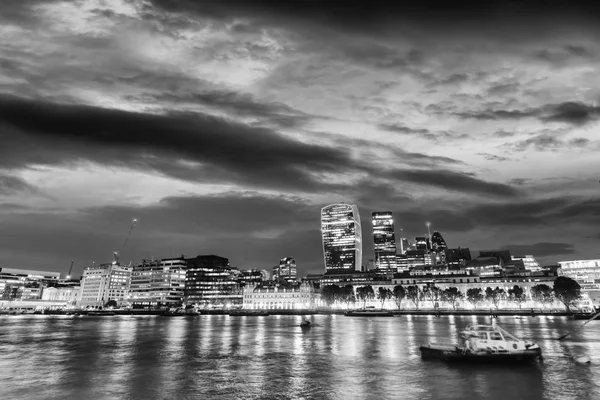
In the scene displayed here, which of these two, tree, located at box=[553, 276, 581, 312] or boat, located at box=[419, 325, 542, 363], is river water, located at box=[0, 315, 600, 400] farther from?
tree, located at box=[553, 276, 581, 312]

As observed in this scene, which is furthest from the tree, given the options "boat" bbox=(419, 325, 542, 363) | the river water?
"boat" bbox=(419, 325, 542, 363)

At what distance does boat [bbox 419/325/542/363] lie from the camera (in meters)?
47.0

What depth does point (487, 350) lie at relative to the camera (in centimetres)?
4778

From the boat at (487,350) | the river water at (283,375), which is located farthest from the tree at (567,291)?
the boat at (487,350)

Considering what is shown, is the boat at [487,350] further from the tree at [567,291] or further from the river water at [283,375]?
the tree at [567,291]

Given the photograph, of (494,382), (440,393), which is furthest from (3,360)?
(494,382)

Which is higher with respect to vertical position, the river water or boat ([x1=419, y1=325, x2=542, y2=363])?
boat ([x1=419, y1=325, x2=542, y2=363])

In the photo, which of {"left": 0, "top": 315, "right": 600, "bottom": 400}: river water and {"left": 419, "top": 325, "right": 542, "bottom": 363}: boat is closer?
{"left": 0, "top": 315, "right": 600, "bottom": 400}: river water

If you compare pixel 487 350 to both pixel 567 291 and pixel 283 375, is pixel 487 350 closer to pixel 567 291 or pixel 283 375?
pixel 283 375

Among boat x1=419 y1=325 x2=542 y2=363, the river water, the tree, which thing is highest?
the tree

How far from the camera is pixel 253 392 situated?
114ft

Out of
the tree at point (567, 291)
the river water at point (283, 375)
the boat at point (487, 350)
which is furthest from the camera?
the tree at point (567, 291)

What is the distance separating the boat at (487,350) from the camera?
1850 inches

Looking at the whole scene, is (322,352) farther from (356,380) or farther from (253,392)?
(253,392)
